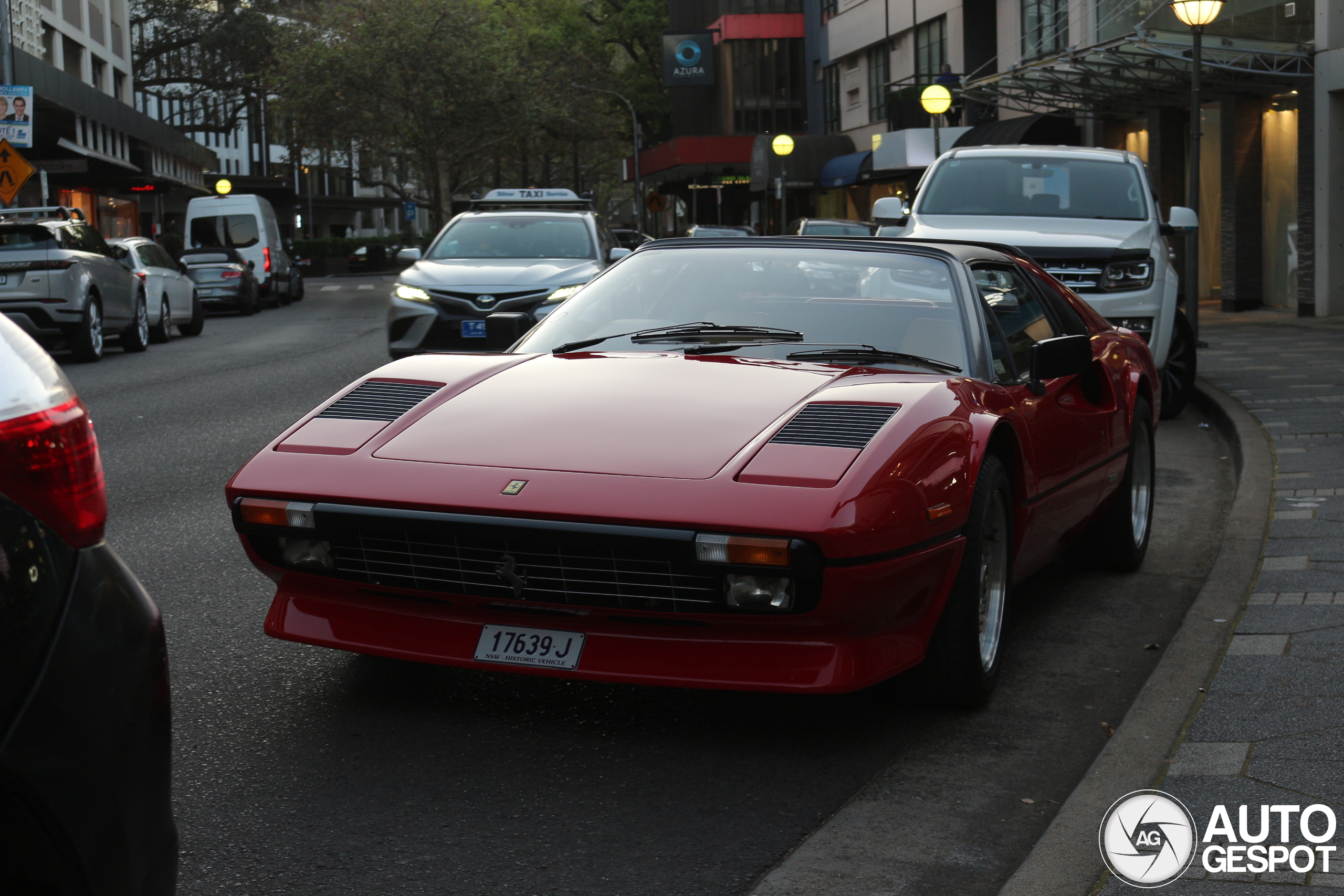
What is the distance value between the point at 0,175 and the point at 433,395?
64.3ft

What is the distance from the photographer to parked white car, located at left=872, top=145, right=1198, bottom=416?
1098cm

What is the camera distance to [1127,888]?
301 cm

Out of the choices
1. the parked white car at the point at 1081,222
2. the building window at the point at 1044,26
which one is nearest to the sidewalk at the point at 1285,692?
the parked white car at the point at 1081,222

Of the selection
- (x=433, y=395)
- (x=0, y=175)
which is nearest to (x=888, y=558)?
(x=433, y=395)

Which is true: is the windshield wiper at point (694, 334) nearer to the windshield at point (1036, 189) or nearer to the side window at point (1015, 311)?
the side window at point (1015, 311)

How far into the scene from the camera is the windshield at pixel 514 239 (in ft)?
47.2

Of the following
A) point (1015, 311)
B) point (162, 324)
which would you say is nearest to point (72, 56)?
point (162, 324)

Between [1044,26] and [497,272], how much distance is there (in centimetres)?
2115

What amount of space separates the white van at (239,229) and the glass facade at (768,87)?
85.0 feet

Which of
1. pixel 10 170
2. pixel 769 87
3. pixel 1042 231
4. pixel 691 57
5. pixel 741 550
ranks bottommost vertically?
pixel 741 550

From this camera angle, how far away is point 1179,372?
11.5 meters

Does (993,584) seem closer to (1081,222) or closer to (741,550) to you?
(741,550)

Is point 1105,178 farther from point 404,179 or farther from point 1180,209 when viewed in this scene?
point 404,179

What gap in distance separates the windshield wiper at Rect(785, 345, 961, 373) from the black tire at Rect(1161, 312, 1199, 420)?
7.14 metres
